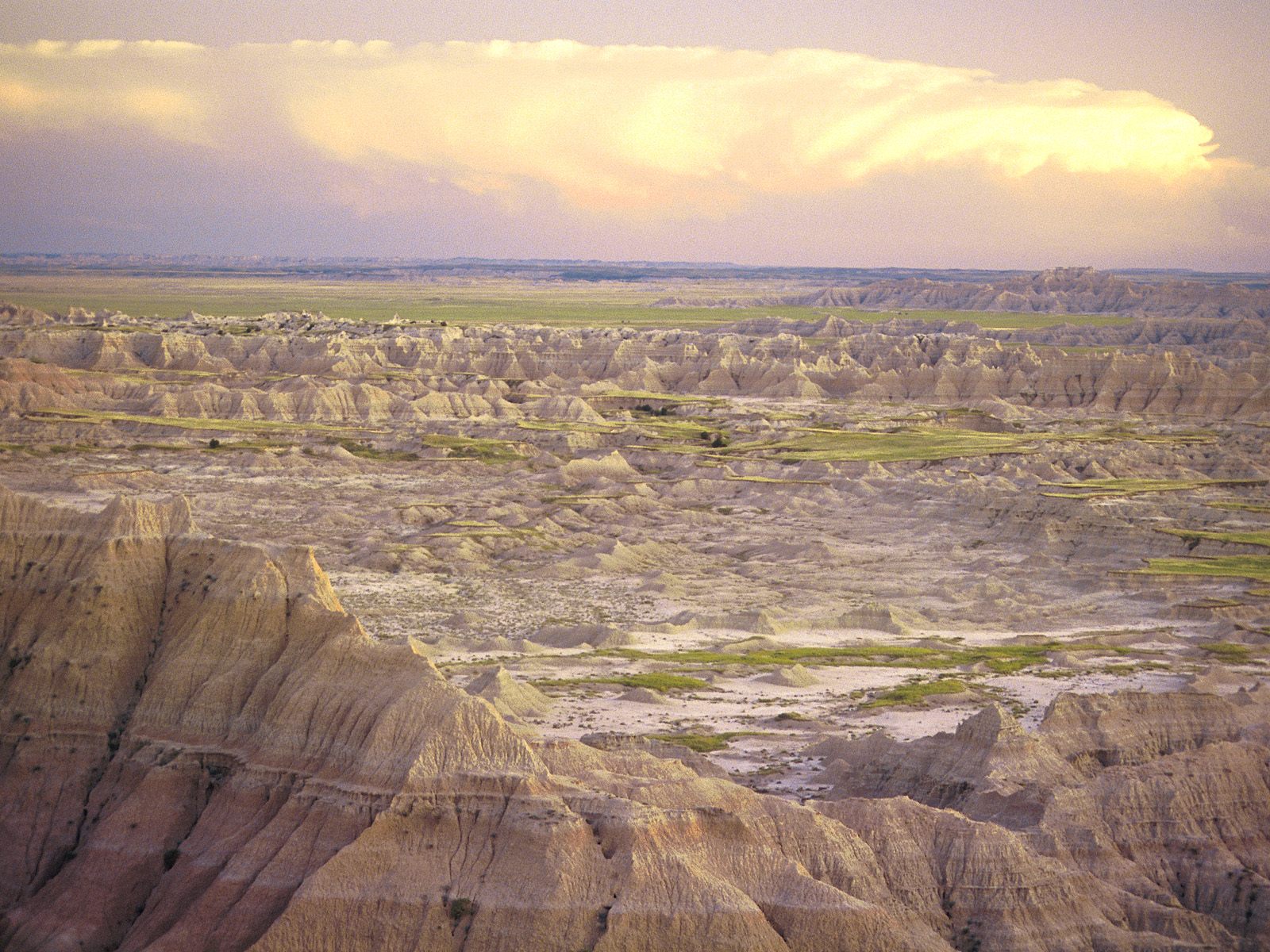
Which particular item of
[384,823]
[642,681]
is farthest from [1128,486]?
[384,823]

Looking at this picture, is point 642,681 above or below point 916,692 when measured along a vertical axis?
above

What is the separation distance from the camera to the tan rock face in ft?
78.5

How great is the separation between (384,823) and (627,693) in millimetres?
23934

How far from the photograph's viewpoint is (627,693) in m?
47.8

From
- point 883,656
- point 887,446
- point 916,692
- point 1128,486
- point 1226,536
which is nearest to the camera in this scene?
point 916,692

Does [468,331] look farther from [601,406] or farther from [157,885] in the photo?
[157,885]

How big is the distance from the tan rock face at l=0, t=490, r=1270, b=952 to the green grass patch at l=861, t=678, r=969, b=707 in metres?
15.3

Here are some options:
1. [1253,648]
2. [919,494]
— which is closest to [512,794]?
[1253,648]

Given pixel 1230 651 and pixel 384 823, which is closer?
pixel 384 823

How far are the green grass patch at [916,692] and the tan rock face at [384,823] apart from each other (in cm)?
1526

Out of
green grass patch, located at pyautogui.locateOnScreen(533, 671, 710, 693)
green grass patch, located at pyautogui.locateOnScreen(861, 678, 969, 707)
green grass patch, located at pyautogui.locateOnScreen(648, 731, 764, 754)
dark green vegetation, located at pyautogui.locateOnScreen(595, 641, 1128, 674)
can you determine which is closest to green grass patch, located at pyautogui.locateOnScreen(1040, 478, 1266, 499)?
dark green vegetation, located at pyautogui.locateOnScreen(595, 641, 1128, 674)

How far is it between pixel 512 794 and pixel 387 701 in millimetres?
2941

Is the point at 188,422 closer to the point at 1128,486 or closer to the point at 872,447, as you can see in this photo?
the point at 872,447

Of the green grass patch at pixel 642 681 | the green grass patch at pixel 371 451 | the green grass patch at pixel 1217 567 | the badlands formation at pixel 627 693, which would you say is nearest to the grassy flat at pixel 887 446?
the badlands formation at pixel 627 693
